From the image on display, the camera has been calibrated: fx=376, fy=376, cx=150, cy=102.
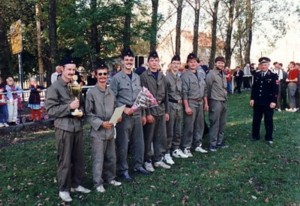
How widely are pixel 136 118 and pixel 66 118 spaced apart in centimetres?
149

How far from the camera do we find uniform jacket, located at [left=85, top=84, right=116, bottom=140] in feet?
19.9

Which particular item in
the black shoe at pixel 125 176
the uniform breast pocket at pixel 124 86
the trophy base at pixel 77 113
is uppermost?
the uniform breast pocket at pixel 124 86

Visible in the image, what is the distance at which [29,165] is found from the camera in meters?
7.93

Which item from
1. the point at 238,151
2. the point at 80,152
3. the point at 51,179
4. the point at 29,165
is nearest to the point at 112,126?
the point at 80,152

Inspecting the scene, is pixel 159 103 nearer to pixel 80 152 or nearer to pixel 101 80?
pixel 101 80

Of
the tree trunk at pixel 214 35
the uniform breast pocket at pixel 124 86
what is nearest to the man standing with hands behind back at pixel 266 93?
the uniform breast pocket at pixel 124 86

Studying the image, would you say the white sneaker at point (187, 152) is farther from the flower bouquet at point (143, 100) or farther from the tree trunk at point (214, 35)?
the tree trunk at point (214, 35)

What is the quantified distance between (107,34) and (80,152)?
37.2 ft

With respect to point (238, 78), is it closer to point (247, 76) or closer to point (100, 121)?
point (247, 76)

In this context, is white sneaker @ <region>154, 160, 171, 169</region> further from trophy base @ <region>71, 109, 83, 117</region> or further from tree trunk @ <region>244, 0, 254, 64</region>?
tree trunk @ <region>244, 0, 254, 64</region>

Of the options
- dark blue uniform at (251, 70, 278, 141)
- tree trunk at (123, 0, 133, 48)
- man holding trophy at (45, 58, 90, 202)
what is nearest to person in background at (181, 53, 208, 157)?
dark blue uniform at (251, 70, 278, 141)

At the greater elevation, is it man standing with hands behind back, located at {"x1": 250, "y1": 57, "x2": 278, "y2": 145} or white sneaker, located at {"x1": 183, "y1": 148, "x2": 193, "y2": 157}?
man standing with hands behind back, located at {"x1": 250, "y1": 57, "x2": 278, "y2": 145}

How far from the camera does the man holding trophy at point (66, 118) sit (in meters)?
5.59

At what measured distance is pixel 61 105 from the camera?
5.61 m
